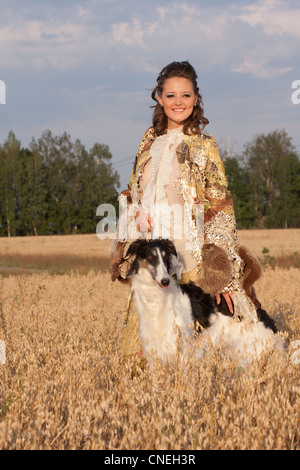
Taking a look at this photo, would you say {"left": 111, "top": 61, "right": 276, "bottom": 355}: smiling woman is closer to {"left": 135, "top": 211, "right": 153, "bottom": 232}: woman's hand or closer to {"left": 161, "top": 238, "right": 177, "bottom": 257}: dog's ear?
{"left": 135, "top": 211, "right": 153, "bottom": 232}: woman's hand

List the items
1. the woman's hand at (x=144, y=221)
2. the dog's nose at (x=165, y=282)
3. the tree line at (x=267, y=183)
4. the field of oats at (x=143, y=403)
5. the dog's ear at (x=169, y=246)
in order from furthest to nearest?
1. the tree line at (x=267, y=183)
2. the woman's hand at (x=144, y=221)
3. the dog's ear at (x=169, y=246)
4. the dog's nose at (x=165, y=282)
5. the field of oats at (x=143, y=403)

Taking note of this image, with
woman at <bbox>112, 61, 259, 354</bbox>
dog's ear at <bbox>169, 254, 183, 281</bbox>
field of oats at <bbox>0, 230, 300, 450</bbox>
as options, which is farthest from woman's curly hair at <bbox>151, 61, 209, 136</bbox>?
field of oats at <bbox>0, 230, 300, 450</bbox>

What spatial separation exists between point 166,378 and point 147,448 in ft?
3.31

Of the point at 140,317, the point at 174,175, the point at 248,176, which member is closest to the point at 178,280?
the point at 140,317

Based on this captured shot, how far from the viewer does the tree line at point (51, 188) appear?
7019cm

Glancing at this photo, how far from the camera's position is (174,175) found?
4.66 metres

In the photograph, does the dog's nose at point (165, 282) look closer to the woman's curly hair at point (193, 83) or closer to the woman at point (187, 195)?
the woman at point (187, 195)

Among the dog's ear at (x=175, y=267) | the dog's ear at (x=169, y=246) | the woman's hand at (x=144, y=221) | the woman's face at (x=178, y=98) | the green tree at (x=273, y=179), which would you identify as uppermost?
the green tree at (x=273, y=179)

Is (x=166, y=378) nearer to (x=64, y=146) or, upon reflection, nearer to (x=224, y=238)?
(x=224, y=238)

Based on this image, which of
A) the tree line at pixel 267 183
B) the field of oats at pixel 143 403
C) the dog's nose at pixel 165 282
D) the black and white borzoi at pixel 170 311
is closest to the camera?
the field of oats at pixel 143 403

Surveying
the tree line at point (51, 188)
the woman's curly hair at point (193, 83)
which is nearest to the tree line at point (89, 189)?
the tree line at point (51, 188)

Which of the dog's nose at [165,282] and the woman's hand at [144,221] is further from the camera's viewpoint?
→ the woman's hand at [144,221]

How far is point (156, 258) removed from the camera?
4.27 meters

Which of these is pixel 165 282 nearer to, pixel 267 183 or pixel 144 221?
pixel 144 221
